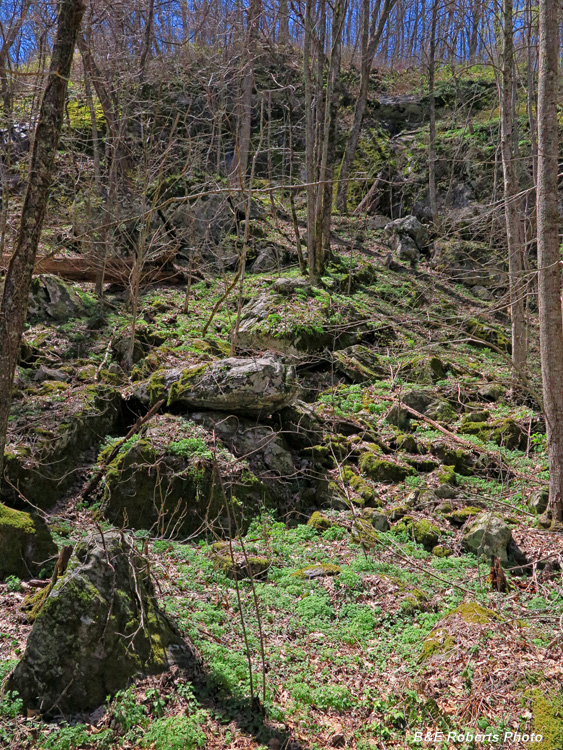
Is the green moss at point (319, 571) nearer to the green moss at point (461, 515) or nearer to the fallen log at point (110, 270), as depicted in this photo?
the green moss at point (461, 515)

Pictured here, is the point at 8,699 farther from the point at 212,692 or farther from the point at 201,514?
the point at 201,514

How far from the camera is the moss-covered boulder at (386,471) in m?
7.66

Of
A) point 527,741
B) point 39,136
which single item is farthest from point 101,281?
point 527,741

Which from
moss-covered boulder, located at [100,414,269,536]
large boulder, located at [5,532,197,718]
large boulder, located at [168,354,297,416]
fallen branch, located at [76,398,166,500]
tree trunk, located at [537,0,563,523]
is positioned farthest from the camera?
large boulder, located at [168,354,297,416]

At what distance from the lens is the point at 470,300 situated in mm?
16234

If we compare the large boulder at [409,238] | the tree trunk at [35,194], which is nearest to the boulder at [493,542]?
the tree trunk at [35,194]

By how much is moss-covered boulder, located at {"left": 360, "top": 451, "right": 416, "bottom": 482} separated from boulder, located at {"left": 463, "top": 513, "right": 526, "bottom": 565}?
173cm

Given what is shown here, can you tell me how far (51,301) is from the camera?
11484mm

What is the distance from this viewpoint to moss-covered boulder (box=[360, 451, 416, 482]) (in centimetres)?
766

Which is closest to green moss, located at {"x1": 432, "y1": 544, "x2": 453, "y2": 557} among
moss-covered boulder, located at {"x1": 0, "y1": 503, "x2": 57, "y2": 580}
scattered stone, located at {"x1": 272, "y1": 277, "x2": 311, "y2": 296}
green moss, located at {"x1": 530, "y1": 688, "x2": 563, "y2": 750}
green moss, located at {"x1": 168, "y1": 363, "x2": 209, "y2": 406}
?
green moss, located at {"x1": 530, "y1": 688, "x2": 563, "y2": 750}

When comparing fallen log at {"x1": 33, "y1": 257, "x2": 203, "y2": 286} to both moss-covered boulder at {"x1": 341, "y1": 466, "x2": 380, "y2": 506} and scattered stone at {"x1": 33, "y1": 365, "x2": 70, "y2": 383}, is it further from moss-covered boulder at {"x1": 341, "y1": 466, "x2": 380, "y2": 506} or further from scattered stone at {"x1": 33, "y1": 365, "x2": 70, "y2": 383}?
moss-covered boulder at {"x1": 341, "y1": 466, "x2": 380, "y2": 506}

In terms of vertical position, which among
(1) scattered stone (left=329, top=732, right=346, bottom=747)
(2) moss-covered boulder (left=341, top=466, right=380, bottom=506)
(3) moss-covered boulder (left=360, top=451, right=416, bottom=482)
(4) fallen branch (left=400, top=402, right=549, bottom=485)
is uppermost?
(4) fallen branch (left=400, top=402, right=549, bottom=485)

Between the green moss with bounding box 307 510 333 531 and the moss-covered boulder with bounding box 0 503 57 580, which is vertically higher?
the moss-covered boulder with bounding box 0 503 57 580

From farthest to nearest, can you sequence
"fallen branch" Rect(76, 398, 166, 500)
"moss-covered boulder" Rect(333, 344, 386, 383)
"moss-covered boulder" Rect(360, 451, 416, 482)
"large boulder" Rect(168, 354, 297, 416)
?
"moss-covered boulder" Rect(333, 344, 386, 383) < "moss-covered boulder" Rect(360, 451, 416, 482) < "large boulder" Rect(168, 354, 297, 416) < "fallen branch" Rect(76, 398, 166, 500)
